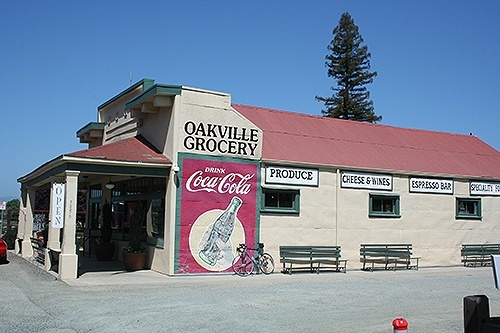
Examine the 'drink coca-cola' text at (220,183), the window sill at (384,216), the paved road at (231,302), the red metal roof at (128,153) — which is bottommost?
the paved road at (231,302)

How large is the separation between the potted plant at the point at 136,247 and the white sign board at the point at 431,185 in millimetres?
10289

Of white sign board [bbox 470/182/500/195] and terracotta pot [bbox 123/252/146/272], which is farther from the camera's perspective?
white sign board [bbox 470/182/500/195]

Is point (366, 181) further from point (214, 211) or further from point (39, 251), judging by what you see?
point (39, 251)

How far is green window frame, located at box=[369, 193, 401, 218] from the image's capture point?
2162 centimetres

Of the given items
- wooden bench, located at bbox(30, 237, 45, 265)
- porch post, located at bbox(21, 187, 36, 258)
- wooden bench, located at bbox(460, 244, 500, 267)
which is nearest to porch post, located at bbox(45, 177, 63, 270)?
wooden bench, located at bbox(30, 237, 45, 265)

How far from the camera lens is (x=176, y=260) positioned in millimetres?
17359

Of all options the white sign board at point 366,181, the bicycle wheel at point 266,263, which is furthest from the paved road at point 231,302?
the white sign board at point 366,181

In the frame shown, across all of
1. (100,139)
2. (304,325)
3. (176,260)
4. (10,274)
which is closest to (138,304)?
(304,325)

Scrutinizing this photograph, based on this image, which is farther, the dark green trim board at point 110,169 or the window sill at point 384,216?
the window sill at point 384,216

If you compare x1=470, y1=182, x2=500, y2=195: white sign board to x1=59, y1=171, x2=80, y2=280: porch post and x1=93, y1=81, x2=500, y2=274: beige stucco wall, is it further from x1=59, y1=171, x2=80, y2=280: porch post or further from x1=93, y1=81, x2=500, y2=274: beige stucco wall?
x1=59, y1=171, x2=80, y2=280: porch post

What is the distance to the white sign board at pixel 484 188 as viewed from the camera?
24.3m

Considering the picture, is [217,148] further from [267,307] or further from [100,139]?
[100,139]

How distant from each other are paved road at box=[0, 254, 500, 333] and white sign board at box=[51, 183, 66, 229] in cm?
155

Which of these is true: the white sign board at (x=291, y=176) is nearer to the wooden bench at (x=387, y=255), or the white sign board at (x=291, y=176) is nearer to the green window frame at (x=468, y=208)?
the wooden bench at (x=387, y=255)
